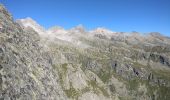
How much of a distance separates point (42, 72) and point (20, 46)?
13990mm

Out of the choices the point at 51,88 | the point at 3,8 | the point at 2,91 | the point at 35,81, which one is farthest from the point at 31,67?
the point at 3,8

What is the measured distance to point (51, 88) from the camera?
10900 centimetres

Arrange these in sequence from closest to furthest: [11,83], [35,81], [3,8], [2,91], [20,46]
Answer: [2,91]
[11,83]
[35,81]
[20,46]
[3,8]

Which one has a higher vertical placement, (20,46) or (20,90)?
(20,46)

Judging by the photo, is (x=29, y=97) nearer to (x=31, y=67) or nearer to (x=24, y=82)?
(x=24, y=82)

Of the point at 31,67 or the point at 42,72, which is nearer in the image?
the point at 31,67

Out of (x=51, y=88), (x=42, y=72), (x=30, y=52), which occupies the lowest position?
(x=51, y=88)

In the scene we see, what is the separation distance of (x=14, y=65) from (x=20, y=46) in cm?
1738

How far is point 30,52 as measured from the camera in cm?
11000

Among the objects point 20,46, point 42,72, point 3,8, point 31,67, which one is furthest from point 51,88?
point 3,8

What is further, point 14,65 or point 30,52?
point 30,52

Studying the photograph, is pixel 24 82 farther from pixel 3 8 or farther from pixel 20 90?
pixel 3 8

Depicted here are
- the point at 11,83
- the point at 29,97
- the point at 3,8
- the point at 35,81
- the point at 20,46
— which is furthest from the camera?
the point at 3,8

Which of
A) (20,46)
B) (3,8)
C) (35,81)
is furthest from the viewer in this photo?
(3,8)
